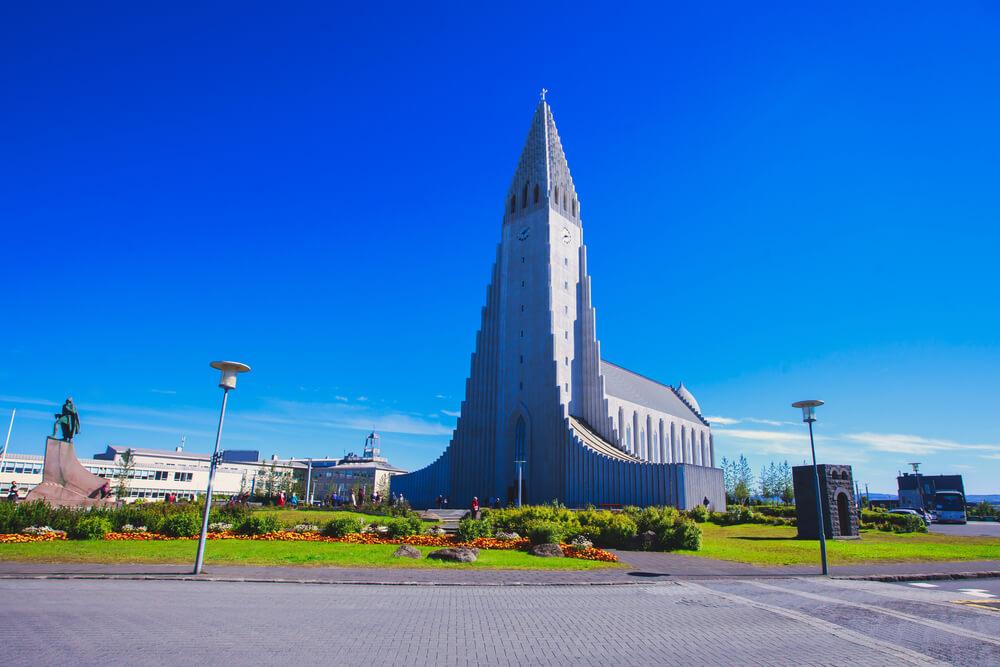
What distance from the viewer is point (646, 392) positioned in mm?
80312

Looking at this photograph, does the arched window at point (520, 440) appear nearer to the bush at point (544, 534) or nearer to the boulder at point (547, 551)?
the bush at point (544, 534)

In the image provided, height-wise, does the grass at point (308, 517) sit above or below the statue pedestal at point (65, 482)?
below

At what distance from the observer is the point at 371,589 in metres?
12.1

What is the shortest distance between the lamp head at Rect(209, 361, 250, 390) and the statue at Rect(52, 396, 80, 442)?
73.0 feet

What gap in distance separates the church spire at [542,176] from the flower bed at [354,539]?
4655 centimetres

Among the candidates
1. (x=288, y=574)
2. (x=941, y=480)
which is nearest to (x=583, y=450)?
(x=288, y=574)

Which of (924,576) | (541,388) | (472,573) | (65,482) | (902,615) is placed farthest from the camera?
(541,388)

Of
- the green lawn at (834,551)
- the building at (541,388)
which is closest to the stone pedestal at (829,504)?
the green lawn at (834,551)

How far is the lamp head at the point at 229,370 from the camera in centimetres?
1481

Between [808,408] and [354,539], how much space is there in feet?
51.6

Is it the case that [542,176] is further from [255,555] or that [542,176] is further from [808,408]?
[255,555]

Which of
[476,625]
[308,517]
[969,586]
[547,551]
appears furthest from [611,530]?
[308,517]

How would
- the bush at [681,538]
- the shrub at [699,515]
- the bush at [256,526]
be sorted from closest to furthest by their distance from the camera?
the bush at [681,538] < the bush at [256,526] < the shrub at [699,515]

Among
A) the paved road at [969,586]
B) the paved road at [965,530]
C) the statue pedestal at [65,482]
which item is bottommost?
the paved road at [965,530]
